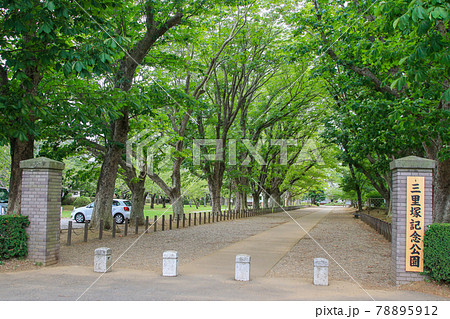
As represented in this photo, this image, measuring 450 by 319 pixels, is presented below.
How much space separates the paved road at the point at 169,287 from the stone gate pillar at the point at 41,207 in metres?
0.52

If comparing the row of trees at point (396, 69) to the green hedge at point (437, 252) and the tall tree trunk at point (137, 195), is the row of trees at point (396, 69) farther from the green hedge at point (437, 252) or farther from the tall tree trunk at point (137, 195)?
the tall tree trunk at point (137, 195)

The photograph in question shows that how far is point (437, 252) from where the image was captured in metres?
7.12

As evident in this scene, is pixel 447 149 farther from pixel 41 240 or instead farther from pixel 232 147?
pixel 232 147

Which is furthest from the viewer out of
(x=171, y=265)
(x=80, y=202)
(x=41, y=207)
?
(x=80, y=202)

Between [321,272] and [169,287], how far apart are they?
115 inches

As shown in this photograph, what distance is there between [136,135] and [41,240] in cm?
1151

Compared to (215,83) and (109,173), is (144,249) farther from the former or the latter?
(215,83)

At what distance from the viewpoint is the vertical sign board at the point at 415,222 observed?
742 cm

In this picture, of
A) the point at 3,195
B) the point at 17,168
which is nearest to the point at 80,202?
the point at 3,195

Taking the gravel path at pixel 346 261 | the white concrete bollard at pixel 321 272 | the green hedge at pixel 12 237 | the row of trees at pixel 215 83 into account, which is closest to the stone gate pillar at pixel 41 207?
the green hedge at pixel 12 237

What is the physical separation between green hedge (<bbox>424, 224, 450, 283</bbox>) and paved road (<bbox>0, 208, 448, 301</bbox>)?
65 centimetres

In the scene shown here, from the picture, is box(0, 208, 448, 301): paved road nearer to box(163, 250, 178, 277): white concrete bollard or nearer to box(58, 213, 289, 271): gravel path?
box(163, 250, 178, 277): white concrete bollard

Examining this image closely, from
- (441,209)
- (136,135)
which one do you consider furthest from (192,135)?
(441,209)

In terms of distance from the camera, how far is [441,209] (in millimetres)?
11617
